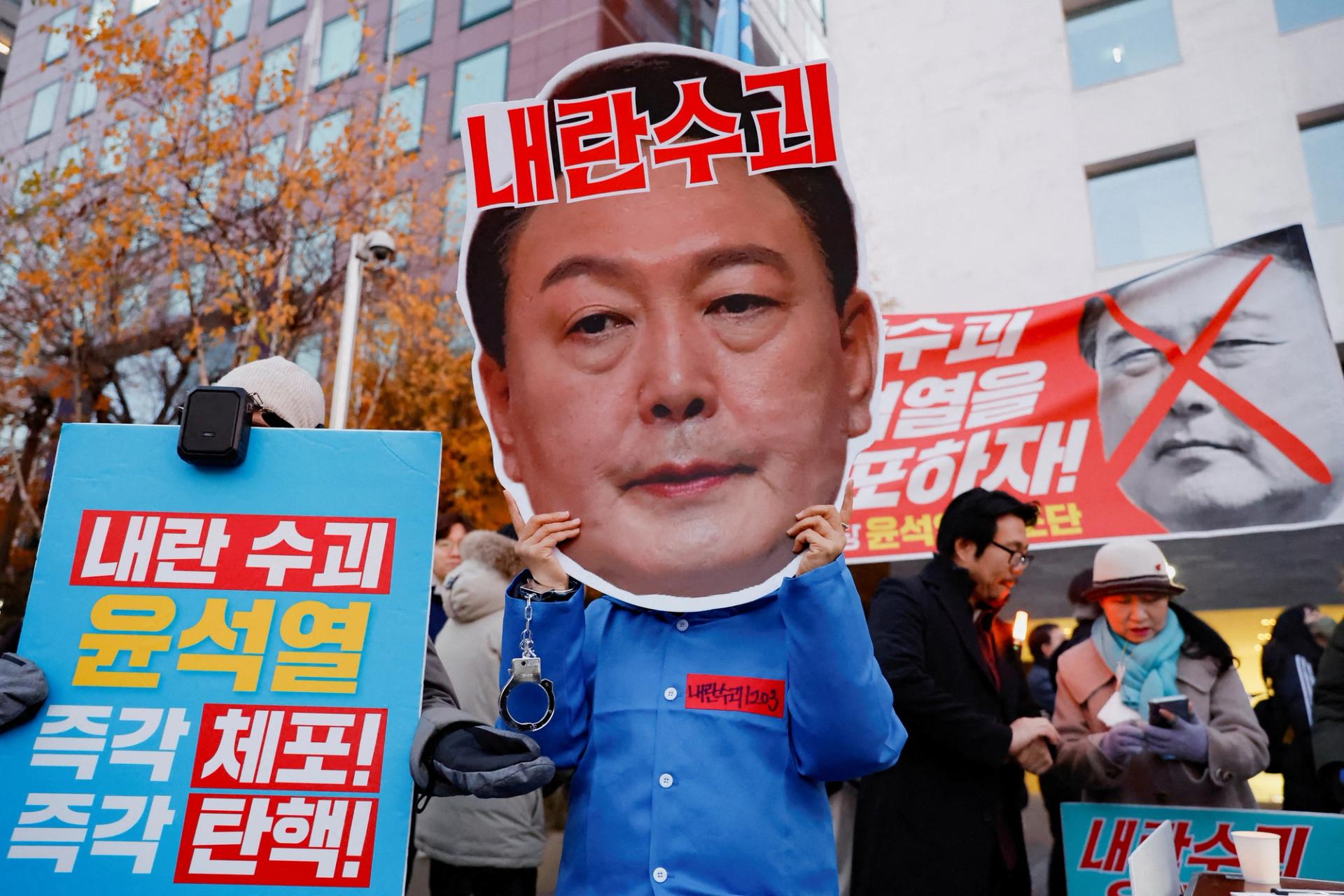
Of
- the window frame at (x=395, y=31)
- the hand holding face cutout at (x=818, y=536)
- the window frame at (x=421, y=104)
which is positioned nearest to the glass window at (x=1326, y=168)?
the hand holding face cutout at (x=818, y=536)

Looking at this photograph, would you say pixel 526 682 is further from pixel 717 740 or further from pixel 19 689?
pixel 19 689

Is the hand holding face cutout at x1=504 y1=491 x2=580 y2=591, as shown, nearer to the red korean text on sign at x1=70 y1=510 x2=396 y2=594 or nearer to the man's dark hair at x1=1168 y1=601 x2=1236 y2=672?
the red korean text on sign at x1=70 y1=510 x2=396 y2=594

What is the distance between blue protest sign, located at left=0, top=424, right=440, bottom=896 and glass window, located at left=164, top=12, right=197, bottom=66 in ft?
23.8

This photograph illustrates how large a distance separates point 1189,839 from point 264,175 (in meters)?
7.62

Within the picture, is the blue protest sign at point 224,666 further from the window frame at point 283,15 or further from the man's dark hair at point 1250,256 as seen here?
the window frame at point 283,15

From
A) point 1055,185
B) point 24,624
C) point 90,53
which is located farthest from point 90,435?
point 90,53

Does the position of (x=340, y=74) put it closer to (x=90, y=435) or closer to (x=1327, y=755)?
(x=90, y=435)

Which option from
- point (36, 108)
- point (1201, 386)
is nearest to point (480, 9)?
point (36, 108)

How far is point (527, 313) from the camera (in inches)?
76.0

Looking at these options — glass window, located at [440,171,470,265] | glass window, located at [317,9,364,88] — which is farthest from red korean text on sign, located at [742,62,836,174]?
glass window, located at [317,9,364,88]

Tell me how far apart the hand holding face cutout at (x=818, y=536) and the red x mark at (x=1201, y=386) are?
2.04 m

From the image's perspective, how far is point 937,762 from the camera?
7.61ft

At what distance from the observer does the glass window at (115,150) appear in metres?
7.21

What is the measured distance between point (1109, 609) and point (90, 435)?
2.69 m
